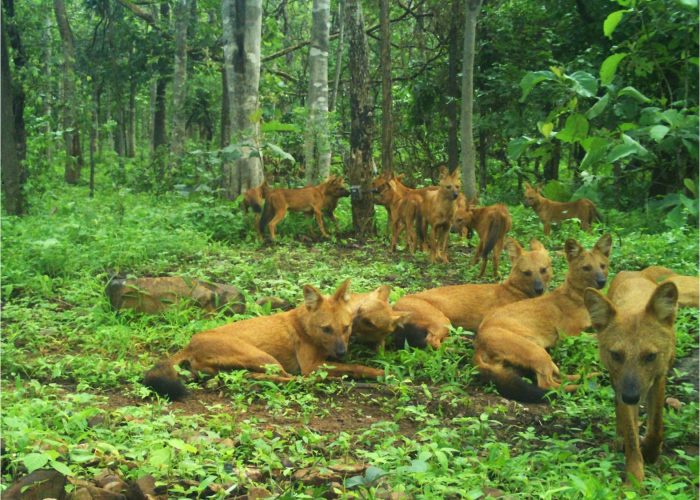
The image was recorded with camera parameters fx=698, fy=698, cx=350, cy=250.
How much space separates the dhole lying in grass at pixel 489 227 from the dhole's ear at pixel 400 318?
341 centimetres

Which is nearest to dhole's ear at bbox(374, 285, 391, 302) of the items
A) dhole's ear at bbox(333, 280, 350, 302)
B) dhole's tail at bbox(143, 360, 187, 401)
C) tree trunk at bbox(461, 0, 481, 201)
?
dhole's ear at bbox(333, 280, 350, 302)

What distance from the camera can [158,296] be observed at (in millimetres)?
7430

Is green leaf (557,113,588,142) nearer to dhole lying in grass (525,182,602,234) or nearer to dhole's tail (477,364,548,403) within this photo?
dhole's tail (477,364,548,403)

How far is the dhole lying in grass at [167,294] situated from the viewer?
738cm

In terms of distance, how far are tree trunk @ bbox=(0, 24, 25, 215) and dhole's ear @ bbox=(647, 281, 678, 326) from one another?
35.5 ft

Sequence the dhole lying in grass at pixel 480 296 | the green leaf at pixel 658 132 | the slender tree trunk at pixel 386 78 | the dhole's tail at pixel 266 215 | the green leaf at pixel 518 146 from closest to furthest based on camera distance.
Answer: the green leaf at pixel 658 132, the green leaf at pixel 518 146, the dhole lying in grass at pixel 480 296, the dhole's tail at pixel 266 215, the slender tree trunk at pixel 386 78

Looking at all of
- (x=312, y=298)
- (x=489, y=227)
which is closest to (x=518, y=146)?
(x=312, y=298)

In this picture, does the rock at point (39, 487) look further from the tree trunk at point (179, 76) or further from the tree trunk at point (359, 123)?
the tree trunk at point (179, 76)

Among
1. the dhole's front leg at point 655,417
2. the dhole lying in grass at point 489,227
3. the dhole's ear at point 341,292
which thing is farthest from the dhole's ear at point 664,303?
the dhole lying in grass at point 489,227

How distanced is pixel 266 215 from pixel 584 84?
917 centimetres

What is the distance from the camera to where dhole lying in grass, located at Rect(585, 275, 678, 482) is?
3875 millimetres

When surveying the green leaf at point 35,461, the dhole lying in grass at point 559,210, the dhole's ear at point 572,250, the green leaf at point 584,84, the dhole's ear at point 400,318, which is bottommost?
the green leaf at point 35,461

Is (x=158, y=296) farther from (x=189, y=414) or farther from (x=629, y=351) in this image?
(x=629, y=351)

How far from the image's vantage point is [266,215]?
40.9 feet
